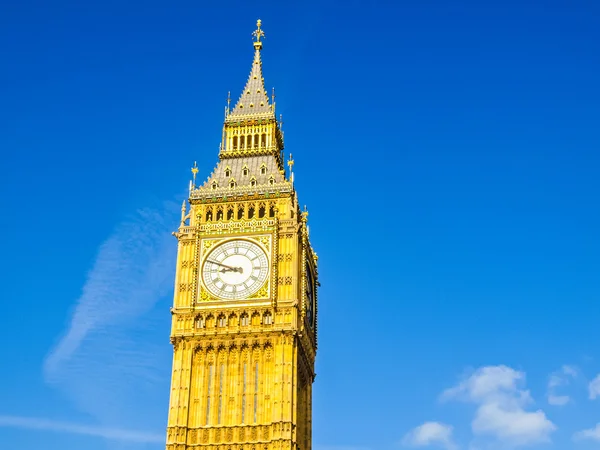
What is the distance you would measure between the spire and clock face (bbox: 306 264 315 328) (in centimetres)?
1365

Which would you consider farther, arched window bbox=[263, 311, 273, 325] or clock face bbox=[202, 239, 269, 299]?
clock face bbox=[202, 239, 269, 299]

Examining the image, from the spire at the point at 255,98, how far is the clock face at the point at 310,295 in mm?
13653

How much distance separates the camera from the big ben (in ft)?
242

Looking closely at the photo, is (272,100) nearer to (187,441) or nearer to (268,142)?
(268,142)

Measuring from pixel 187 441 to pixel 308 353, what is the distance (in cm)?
1229

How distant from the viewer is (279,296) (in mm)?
77125

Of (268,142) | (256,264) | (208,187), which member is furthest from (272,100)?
(256,264)

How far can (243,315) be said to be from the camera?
76.8m

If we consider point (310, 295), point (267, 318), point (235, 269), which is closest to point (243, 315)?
point (267, 318)

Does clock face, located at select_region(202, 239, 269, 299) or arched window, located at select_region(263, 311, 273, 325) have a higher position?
clock face, located at select_region(202, 239, 269, 299)

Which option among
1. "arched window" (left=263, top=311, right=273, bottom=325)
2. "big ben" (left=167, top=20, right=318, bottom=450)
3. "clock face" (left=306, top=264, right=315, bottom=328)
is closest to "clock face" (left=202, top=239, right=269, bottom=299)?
"big ben" (left=167, top=20, right=318, bottom=450)

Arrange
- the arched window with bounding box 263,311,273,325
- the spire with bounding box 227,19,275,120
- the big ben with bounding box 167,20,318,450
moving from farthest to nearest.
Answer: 1. the spire with bounding box 227,19,275,120
2. the arched window with bounding box 263,311,273,325
3. the big ben with bounding box 167,20,318,450

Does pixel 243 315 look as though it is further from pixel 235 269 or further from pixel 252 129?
pixel 252 129

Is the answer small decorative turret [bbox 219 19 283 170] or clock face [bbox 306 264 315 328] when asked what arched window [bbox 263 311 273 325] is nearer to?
clock face [bbox 306 264 315 328]
